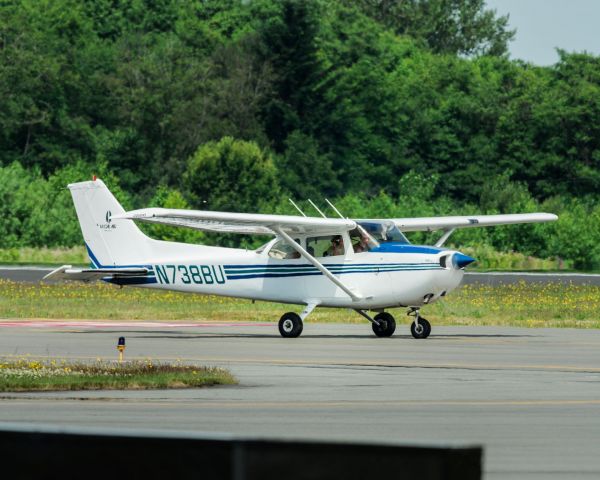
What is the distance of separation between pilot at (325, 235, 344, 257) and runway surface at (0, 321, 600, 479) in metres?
1.69

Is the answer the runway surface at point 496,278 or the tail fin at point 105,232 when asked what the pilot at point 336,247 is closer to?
the tail fin at point 105,232

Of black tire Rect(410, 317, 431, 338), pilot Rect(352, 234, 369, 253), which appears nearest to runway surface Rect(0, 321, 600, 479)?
black tire Rect(410, 317, 431, 338)

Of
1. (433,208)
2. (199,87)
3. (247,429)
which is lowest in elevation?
(247,429)

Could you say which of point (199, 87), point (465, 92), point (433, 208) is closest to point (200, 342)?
point (433, 208)

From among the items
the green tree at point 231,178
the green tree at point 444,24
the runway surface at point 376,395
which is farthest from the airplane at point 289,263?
the green tree at point 444,24

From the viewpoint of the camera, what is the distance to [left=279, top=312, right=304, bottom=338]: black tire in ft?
83.9

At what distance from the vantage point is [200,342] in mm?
23828

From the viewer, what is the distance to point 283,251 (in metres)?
26.6

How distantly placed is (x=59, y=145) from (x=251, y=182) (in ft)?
56.1

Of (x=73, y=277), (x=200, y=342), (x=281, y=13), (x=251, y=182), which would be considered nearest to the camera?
(x=200, y=342)

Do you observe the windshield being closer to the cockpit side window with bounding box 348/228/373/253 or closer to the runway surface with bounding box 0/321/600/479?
the cockpit side window with bounding box 348/228/373/253

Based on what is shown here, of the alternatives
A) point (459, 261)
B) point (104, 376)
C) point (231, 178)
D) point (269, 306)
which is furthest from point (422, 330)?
point (231, 178)

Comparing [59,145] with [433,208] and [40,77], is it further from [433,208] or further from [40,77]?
[433,208]

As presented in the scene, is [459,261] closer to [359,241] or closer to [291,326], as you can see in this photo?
[359,241]
